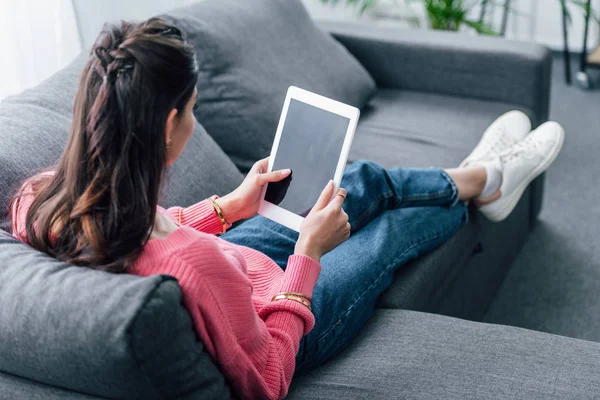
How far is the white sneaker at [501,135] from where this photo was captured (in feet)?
6.44

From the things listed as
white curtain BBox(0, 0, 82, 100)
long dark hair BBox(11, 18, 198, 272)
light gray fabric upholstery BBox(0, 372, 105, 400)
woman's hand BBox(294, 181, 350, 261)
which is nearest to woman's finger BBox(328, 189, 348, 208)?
woman's hand BBox(294, 181, 350, 261)

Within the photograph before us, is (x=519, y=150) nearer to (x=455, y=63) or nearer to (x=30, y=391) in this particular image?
(x=455, y=63)

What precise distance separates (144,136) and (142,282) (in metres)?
0.18

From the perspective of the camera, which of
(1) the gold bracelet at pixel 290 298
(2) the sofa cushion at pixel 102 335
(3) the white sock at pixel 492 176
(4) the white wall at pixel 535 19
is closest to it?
(2) the sofa cushion at pixel 102 335

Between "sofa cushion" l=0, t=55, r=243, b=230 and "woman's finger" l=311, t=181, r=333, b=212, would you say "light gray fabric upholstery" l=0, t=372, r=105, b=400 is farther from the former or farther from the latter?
"woman's finger" l=311, t=181, r=333, b=212

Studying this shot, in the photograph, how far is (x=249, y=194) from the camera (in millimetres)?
1348

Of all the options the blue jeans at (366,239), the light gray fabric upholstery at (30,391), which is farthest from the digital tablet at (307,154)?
the light gray fabric upholstery at (30,391)

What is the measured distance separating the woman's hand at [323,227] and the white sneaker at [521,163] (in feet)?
2.35

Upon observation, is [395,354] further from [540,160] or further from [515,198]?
[540,160]

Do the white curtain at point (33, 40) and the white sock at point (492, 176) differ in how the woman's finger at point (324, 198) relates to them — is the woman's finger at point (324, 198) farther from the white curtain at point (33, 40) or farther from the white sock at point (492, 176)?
the white curtain at point (33, 40)

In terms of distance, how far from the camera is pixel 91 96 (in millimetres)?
957

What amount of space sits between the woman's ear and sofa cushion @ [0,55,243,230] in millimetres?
227

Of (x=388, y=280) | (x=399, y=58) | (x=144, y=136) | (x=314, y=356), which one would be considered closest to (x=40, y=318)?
(x=144, y=136)

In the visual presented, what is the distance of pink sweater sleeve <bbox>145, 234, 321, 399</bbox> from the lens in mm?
947
